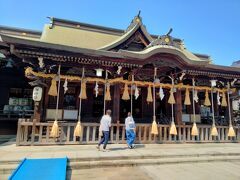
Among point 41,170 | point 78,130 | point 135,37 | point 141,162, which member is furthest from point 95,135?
point 135,37

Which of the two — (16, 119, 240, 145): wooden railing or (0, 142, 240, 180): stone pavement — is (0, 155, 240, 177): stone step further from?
(16, 119, 240, 145): wooden railing

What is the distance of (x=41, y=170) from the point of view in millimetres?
5008

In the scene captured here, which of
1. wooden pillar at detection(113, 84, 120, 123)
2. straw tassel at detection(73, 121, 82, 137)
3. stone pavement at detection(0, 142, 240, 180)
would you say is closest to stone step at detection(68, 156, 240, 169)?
stone pavement at detection(0, 142, 240, 180)

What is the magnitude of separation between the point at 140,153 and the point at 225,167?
311 cm

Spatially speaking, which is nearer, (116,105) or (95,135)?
(95,135)

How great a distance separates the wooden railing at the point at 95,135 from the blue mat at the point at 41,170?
101 inches

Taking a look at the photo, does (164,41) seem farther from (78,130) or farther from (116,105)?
(78,130)

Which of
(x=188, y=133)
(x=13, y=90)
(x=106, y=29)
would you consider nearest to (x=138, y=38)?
(x=106, y=29)

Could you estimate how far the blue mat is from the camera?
4586 millimetres

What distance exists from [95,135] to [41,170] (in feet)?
14.6

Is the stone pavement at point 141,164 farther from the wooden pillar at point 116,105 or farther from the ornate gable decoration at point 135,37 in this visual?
the ornate gable decoration at point 135,37

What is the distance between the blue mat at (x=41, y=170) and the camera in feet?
15.0

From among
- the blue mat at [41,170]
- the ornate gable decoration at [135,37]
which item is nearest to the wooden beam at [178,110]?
the ornate gable decoration at [135,37]

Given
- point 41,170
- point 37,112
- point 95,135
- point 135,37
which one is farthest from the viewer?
point 135,37
